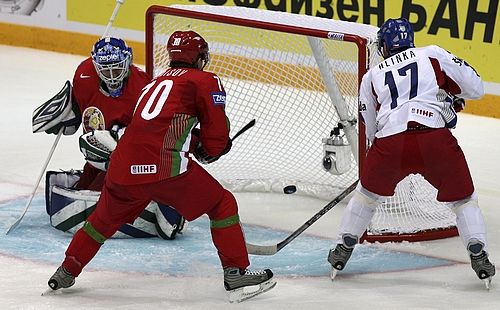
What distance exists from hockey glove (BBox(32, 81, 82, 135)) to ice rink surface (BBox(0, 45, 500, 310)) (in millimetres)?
433

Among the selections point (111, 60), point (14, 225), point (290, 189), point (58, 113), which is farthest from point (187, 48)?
point (290, 189)

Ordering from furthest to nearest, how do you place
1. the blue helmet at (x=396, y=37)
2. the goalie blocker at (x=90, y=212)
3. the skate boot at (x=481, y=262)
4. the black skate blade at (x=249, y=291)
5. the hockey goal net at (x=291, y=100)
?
the hockey goal net at (x=291, y=100) → the goalie blocker at (x=90, y=212) → the blue helmet at (x=396, y=37) → the skate boot at (x=481, y=262) → the black skate blade at (x=249, y=291)

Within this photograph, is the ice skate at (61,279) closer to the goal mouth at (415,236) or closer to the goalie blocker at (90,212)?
the goalie blocker at (90,212)

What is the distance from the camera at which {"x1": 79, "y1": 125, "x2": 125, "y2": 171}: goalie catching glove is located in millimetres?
4957

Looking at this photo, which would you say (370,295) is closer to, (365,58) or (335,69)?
(365,58)

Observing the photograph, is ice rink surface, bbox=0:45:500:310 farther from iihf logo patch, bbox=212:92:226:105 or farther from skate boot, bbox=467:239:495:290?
iihf logo patch, bbox=212:92:226:105

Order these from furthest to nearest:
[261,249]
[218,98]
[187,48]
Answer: [261,249] < [187,48] < [218,98]

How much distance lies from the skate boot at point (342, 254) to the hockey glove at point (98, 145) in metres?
0.95

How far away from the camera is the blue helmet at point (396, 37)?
180 inches

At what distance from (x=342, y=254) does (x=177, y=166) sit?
0.74 m

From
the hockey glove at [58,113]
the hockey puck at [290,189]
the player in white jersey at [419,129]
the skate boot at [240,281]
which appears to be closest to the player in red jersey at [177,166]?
the skate boot at [240,281]

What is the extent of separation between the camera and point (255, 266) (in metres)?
4.82

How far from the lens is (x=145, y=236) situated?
5160mm

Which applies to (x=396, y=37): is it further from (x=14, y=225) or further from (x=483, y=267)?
(x=14, y=225)
